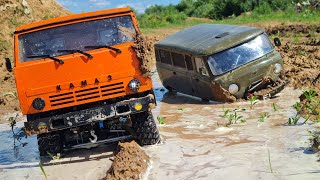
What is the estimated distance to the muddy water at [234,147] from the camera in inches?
284

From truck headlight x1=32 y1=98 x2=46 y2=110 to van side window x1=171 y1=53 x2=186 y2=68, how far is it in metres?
5.65

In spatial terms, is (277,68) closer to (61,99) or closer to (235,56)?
(235,56)

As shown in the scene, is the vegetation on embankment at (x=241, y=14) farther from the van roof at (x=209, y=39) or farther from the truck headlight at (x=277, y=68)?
the truck headlight at (x=277, y=68)

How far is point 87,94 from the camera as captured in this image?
8.41 metres

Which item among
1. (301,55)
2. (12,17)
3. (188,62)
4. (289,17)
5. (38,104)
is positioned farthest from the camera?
(289,17)

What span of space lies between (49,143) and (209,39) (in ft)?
18.1

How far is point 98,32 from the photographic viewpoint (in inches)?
341

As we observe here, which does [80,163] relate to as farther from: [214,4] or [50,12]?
[214,4]

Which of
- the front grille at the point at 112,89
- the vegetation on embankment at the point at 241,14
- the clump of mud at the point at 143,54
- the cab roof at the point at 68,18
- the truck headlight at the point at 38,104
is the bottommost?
the vegetation on embankment at the point at 241,14

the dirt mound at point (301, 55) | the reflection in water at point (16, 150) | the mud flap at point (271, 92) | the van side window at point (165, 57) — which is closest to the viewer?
the reflection in water at point (16, 150)

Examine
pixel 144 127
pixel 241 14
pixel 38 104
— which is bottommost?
pixel 241 14

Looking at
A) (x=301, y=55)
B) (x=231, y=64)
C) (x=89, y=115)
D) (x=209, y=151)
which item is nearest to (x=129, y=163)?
(x=89, y=115)

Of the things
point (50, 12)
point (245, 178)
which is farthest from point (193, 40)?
point (50, 12)

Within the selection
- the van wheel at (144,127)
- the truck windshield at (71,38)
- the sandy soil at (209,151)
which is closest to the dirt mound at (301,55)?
the sandy soil at (209,151)
